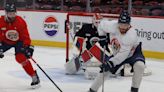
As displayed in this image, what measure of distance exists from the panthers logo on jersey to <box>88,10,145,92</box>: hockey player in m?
0.97

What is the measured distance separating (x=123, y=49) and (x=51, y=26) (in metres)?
4.89

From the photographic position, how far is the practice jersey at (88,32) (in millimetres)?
5773

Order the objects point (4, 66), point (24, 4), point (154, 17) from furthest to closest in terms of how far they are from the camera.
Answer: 1. point (24, 4)
2. point (154, 17)
3. point (4, 66)

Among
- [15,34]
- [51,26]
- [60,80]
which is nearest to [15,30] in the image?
[15,34]

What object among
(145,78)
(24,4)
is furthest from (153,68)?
(24,4)

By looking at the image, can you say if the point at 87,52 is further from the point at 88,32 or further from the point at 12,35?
the point at 12,35

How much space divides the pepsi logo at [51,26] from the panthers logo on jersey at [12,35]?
405 centimetres

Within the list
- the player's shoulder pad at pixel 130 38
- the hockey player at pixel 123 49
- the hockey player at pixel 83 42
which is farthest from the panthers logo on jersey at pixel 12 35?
the player's shoulder pad at pixel 130 38

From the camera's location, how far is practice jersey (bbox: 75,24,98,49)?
18.9ft

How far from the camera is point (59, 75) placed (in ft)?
19.8

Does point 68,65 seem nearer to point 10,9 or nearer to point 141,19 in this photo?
point 10,9

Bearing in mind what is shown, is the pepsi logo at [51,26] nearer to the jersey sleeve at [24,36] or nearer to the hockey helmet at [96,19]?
the hockey helmet at [96,19]

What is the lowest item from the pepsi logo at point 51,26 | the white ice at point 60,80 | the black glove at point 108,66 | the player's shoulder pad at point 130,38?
the white ice at point 60,80

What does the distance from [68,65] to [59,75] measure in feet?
0.58
